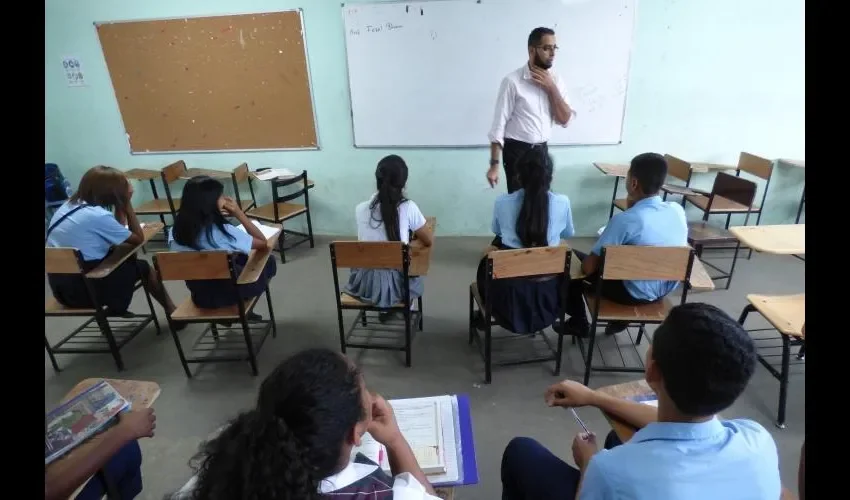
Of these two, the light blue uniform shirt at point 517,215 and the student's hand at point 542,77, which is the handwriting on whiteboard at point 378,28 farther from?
the light blue uniform shirt at point 517,215

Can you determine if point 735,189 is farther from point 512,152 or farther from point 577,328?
point 577,328

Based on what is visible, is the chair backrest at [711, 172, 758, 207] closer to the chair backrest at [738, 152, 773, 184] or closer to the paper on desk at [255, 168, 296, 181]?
the chair backrest at [738, 152, 773, 184]

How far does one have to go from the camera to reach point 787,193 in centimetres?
374

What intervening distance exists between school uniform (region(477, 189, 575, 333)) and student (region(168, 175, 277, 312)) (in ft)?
4.20

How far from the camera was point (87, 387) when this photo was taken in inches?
52.9

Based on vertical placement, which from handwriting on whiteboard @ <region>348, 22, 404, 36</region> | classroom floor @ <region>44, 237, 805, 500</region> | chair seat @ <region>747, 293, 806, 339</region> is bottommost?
classroom floor @ <region>44, 237, 805, 500</region>

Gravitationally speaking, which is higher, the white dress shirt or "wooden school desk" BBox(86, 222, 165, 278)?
the white dress shirt

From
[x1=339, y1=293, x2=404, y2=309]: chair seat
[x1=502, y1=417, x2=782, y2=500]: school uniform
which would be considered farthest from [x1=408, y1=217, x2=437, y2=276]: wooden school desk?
[x1=502, y1=417, x2=782, y2=500]: school uniform

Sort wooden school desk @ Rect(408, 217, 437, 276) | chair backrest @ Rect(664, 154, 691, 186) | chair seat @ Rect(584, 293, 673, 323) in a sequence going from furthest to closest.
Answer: chair backrest @ Rect(664, 154, 691, 186), wooden school desk @ Rect(408, 217, 437, 276), chair seat @ Rect(584, 293, 673, 323)

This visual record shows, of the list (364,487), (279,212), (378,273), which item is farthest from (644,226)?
(279,212)

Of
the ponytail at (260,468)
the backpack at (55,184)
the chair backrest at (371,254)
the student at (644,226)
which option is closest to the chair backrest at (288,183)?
the chair backrest at (371,254)

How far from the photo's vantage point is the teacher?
292cm

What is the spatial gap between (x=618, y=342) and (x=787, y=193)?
250 centimetres
